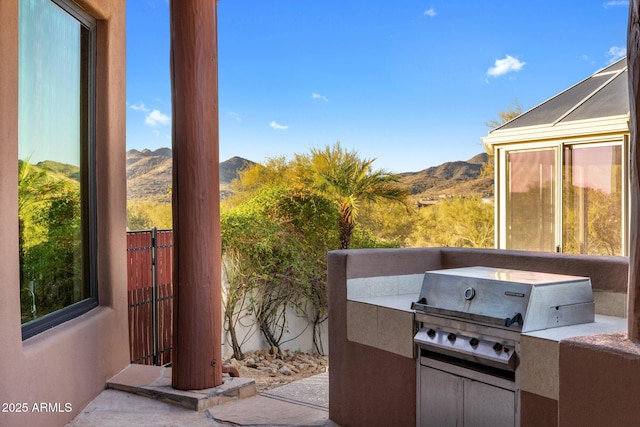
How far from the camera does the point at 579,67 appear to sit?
18000mm

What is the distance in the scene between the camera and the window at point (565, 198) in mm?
6789

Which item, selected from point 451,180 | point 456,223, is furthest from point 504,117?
point 456,223

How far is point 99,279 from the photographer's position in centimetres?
439

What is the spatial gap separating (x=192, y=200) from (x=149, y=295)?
79.6 inches

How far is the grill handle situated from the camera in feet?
8.81

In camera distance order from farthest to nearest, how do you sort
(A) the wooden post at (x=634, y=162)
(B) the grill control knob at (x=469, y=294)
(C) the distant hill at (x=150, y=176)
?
(C) the distant hill at (x=150, y=176) → (B) the grill control knob at (x=469, y=294) → (A) the wooden post at (x=634, y=162)

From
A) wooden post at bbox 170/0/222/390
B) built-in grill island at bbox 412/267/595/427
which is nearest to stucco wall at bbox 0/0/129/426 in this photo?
wooden post at bbox 170/0/222/390

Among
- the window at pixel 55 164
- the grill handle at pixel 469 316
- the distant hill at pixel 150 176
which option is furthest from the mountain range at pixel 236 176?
the grill handle at pixel 469 316

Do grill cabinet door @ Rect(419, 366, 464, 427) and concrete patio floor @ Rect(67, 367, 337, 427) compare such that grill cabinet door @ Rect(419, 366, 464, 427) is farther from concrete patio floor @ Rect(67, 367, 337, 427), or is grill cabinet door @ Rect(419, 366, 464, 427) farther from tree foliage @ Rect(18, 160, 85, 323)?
tree foliage @ Rect(18, 160, 85, 323)

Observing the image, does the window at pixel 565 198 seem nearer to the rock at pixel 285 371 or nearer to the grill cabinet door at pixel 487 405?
the rock at pixel 285 371

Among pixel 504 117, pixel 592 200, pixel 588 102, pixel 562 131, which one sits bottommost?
pixel 592 200

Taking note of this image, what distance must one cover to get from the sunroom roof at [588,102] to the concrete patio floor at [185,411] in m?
4.60

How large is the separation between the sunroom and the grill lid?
13.7ft

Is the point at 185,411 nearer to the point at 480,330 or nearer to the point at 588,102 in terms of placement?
the point at 480,330
